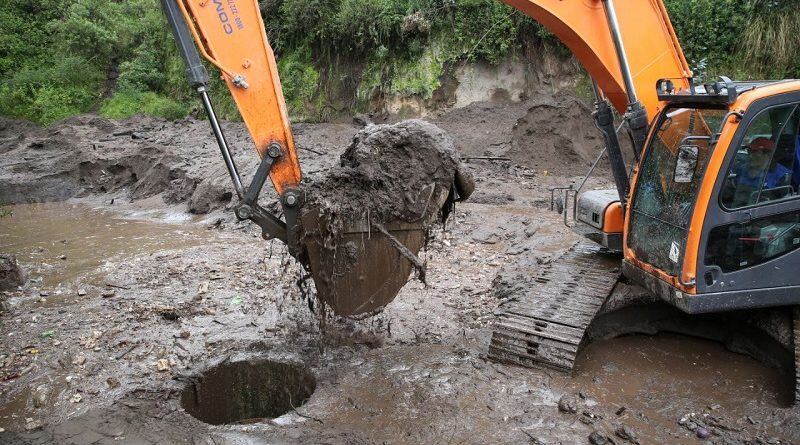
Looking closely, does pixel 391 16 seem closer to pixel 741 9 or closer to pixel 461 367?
pixel 741 9

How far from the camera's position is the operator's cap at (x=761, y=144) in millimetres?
3846

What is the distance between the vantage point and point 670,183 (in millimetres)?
4277

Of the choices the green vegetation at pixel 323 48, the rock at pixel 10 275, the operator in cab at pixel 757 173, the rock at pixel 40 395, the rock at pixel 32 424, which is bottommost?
the rock at pixel 32 424

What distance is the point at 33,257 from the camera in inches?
313

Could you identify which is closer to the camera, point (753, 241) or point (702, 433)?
point (702, 433)

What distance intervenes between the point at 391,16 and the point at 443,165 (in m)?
10.4

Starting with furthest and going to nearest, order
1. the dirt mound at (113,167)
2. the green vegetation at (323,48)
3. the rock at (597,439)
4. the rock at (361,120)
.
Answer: the rock at (361,120) < the dirt mound at (113,167) < the green vegetation at (323,48) < the rock at (597,439)

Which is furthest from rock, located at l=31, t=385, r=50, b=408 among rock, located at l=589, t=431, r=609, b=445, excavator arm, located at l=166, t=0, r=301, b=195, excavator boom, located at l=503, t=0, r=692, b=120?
excavator boom, located at l=503, t=0, r=692, b=120

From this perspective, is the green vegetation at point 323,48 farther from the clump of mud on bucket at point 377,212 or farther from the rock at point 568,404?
the rock at point 568,404

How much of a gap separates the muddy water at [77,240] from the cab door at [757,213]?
621 cm

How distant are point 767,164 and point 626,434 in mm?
1979

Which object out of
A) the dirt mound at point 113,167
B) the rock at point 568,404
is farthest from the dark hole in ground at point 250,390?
the dirt mound at point 113,167

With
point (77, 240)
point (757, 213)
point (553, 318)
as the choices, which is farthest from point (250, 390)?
point (77, 240)

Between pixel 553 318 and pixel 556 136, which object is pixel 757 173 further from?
pixel 556 136
